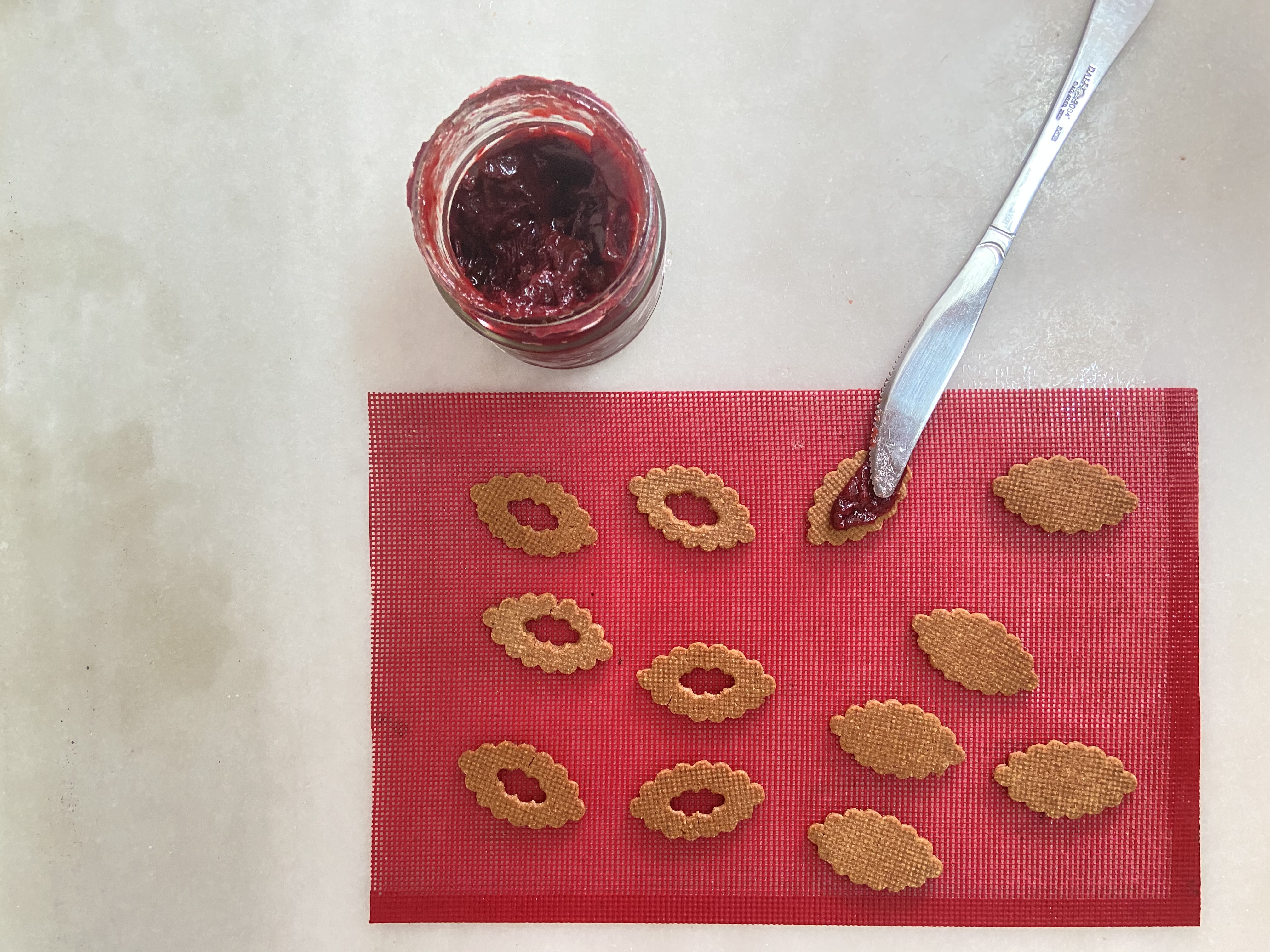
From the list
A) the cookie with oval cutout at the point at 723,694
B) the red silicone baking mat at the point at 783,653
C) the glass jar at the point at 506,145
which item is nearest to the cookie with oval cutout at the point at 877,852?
the red silicone baking mat at the point at 783,653

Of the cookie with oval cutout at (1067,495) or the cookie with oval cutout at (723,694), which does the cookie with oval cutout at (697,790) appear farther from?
the cookie with oval cutout at (1067,495)

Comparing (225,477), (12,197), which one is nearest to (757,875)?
(225,477)

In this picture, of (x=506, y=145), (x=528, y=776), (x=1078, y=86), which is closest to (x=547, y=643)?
(x=528, y=776)

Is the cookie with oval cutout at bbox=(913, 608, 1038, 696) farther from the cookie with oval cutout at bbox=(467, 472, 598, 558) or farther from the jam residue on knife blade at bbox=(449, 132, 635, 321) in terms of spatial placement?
the jam residue on knife blade at bbox=(449, 132, 635, 321)

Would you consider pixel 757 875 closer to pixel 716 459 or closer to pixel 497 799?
pixel 497 799

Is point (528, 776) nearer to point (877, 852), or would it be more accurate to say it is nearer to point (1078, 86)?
point (877, 852)

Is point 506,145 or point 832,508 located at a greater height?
point 506,145
